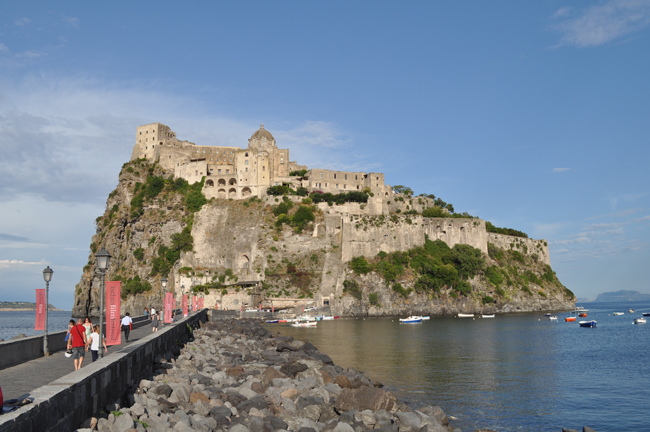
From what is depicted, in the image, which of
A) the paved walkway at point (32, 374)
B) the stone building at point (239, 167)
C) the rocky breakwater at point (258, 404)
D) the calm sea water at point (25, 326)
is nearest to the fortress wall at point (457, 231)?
the stone building at point (239, 167)

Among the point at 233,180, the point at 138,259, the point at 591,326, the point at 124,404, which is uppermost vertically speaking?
the point at 233,180

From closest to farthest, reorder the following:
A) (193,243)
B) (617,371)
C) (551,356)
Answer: (617,371)
(551,356)
(193,243)

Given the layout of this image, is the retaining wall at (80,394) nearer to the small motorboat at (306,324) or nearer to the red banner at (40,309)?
the red banner at (40,309)

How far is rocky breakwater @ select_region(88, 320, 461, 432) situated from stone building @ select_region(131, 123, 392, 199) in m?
56.3

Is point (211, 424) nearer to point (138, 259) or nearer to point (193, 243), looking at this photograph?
point (193, 243)

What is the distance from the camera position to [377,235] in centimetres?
6819

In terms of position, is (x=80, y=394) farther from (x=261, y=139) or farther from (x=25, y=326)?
(x=25, y=326)

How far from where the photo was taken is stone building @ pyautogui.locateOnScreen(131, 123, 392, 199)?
75062 millimetres

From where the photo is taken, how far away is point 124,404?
1195cm

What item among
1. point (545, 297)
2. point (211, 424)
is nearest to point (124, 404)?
point (211, 424)

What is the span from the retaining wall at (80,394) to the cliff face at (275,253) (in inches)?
1902

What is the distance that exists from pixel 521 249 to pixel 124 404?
3193 inches

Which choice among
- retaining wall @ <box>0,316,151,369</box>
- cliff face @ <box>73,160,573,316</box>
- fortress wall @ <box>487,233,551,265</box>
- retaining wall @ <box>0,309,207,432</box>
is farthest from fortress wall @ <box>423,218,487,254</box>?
retaining wall @ <box>0,309,207,432</box>

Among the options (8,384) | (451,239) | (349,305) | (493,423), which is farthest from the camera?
(451,239)
